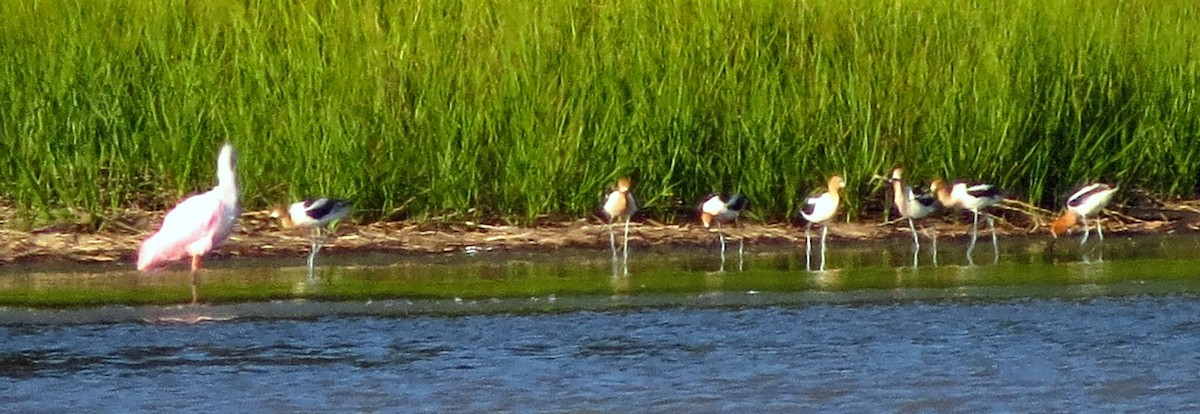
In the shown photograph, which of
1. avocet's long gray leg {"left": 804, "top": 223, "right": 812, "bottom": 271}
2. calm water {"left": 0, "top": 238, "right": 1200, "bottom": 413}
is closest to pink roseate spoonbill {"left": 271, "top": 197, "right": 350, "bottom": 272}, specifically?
calm water {"left": 0, "top": 238, "right": 1200, "bottom": 413}

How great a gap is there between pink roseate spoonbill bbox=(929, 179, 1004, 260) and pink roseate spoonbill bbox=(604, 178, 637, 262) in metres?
1.69

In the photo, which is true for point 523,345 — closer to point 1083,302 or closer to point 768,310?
point 768,310

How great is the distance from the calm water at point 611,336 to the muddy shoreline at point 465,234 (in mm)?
255

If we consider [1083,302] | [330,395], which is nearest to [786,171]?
[1083,302]

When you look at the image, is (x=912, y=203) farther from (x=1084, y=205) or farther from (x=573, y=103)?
(x=573, y=103)

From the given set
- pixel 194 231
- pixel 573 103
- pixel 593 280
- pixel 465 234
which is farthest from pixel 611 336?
pixel 573 103

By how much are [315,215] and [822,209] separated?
254 cm

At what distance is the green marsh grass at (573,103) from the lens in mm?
11461

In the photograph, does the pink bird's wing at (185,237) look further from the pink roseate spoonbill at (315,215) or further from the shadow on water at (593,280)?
the pink roseate spoonbill at (315,215)

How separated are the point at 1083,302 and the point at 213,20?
5535mm

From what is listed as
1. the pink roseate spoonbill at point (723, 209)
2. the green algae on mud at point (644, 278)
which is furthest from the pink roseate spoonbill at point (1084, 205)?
the pink roseate spoonbill at point (723, 209)

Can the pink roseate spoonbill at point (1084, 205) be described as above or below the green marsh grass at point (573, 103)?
below

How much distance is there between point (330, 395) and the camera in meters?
7.21

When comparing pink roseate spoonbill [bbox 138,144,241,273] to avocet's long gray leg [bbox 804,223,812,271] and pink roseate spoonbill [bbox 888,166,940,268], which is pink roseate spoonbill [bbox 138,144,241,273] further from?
pink roseate spoonbill [bbox 888,166,940,268]
